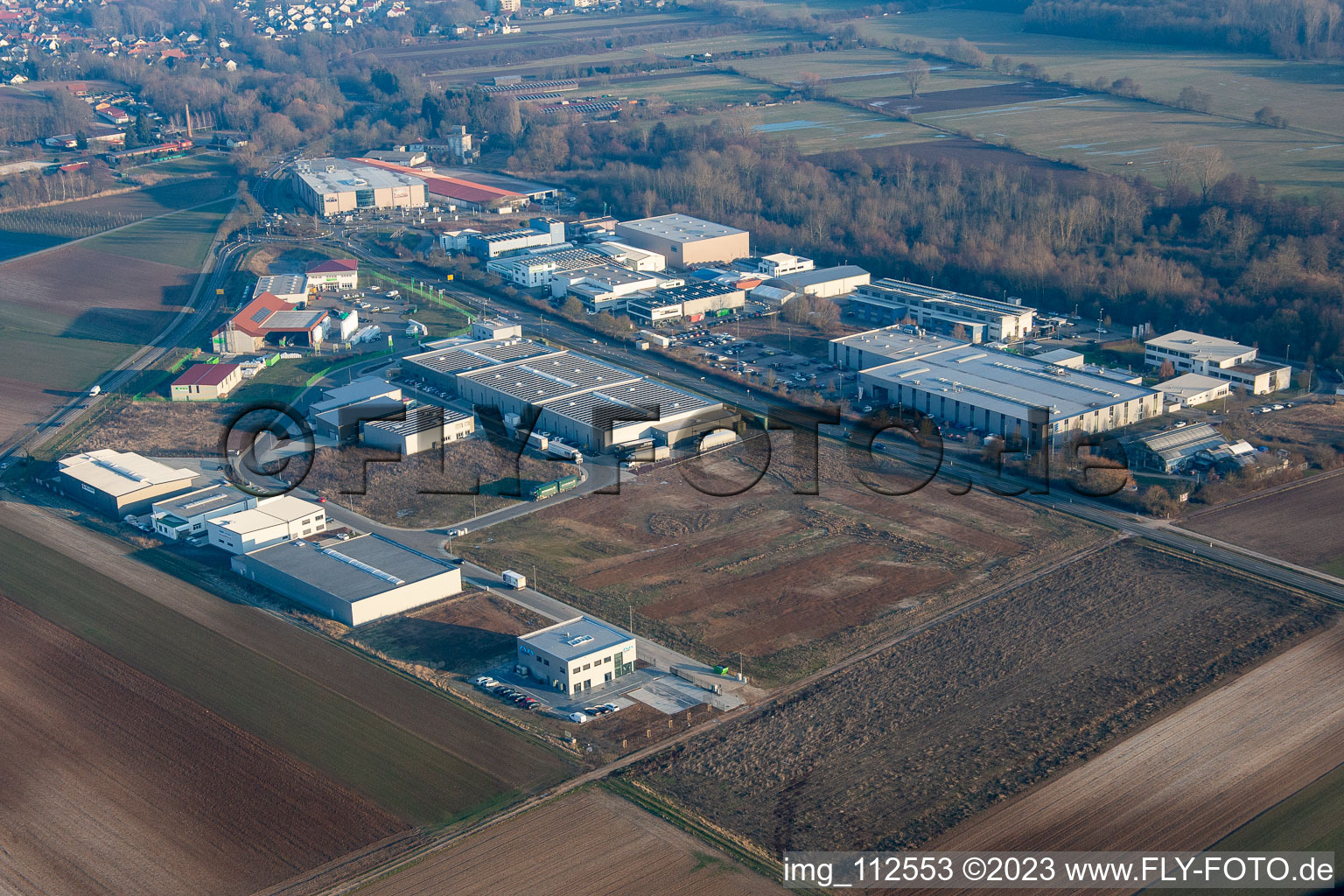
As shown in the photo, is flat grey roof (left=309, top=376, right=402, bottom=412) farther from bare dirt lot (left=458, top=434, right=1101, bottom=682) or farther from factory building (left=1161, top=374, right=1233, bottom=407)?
factory building (left=1161, top=374, right=1233, bottom=407)

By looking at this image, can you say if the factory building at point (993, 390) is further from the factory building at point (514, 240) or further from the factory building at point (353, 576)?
the factory building at point (514, 240)

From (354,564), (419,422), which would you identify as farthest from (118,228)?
(354,564)

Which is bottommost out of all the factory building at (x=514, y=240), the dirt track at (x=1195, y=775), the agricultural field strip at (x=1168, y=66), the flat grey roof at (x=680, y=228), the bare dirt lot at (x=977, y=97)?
the dirt track at (x=1195, y=775)

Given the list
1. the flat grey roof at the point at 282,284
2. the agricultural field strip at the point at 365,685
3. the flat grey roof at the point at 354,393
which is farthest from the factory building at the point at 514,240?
the agricultural field strip at the point at 365,685

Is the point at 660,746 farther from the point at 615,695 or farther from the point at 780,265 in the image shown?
the point at 780,265

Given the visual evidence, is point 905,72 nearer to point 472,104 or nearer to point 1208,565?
point 472,104

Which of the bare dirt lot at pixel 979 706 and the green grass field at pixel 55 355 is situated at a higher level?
the green grass field at pixel 55 355
